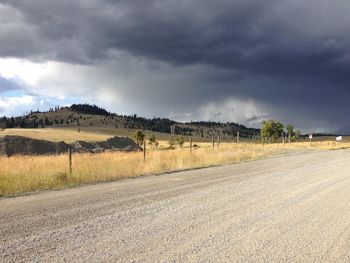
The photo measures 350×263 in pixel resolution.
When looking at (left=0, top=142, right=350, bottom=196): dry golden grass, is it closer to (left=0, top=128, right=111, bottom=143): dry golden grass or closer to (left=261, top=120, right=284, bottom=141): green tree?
(left=0, top=128, right=111, bottom=143): dry golden grass

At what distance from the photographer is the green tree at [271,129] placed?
121250 mm

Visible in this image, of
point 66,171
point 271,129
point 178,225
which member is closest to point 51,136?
point 271,129

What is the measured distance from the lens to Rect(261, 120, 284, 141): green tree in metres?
121

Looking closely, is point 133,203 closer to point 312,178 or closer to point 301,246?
point 301,246

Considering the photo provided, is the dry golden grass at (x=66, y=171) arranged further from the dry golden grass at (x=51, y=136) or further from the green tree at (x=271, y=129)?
the green tree at (x=271, y=129)

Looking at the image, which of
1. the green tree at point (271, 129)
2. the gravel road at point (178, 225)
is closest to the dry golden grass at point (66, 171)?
the gravel road at point (178, 225)

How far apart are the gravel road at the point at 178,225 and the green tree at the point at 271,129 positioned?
351ft

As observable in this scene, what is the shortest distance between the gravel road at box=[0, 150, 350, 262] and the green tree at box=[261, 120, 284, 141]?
4212 inches

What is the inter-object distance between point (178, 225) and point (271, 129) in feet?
379

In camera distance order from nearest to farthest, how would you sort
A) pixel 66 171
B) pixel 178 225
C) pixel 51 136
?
pixel 178 225, pixel 66 171, pixel 51 136

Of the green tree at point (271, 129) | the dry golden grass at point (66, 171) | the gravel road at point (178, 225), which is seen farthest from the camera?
the green tree at point (271, 129)

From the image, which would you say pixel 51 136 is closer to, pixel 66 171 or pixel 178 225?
pixel 66 171

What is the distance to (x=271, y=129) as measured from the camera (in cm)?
12225

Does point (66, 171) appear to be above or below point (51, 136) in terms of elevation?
below
